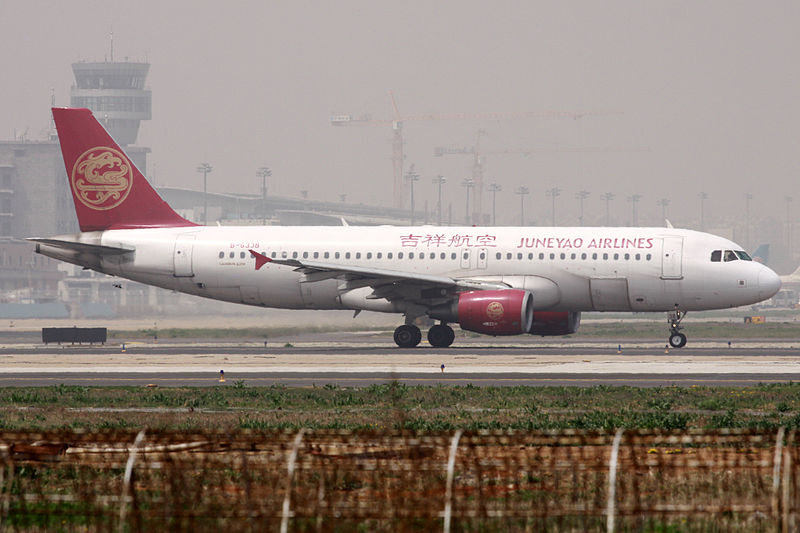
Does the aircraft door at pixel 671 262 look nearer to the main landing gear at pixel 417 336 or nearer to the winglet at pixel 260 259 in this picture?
the main landing gear at pixel 417 336

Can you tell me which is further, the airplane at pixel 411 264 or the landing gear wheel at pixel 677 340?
the landing gear wheel at pixel 677 340

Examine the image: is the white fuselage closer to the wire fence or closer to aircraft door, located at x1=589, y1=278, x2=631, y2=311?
aircraft door, located at x1=589, y1=278, x2=631, y2=311

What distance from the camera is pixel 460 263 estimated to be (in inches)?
1847

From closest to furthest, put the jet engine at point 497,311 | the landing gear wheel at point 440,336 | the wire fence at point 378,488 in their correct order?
the wire fence at point 378,488, the jet engine at point 497,311, the landing gear wheel at point 440,336

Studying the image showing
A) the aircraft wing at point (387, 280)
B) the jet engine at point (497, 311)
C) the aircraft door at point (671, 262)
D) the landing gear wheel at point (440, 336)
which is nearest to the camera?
the jet engine at point (497, 311)

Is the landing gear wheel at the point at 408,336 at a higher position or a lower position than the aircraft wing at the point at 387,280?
lower

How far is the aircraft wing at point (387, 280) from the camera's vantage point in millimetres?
44656

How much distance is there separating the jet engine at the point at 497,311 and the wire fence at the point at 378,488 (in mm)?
25695

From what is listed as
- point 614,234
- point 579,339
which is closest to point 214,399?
point 614,234

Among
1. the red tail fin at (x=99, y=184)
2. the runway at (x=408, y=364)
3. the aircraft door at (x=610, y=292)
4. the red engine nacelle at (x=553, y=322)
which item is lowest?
the runway at (x=408, y=364)

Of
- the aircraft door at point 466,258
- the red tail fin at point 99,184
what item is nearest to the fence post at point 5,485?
the aircraft door at point 466,258

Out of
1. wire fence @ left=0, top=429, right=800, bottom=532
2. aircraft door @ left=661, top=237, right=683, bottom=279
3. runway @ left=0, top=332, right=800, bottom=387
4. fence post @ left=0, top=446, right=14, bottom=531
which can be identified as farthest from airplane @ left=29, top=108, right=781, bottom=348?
fence post @ left=0, top=446, right=14, bottom=531

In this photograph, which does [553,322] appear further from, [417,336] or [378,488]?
[378,488]

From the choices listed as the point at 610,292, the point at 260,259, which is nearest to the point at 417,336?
the point at 260,259
